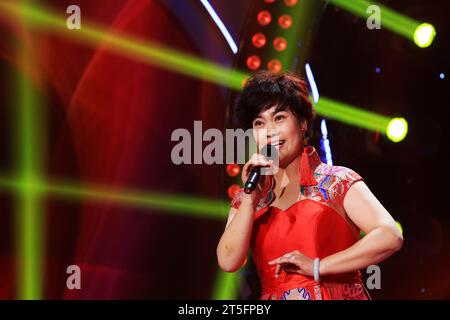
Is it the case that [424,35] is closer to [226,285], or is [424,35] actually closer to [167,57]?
[167,57]

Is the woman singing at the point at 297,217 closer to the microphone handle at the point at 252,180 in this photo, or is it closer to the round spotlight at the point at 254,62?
the microphone handle at the point at 252,180

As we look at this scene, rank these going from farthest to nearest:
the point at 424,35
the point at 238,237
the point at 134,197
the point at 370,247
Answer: the point at 134,197 → the point at 424,35 → the point at 238,237 → the point at 370,247

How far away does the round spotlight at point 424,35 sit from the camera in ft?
8.89

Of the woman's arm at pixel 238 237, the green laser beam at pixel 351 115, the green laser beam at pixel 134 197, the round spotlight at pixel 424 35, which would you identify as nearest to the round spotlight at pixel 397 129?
the green laser beam at pixel 351 115

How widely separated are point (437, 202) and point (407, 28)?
77 centimetres

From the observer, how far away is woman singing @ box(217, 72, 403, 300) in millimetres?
1687

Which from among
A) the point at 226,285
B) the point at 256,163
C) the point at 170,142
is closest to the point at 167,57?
the point at 170,142

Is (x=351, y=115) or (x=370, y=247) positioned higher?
(x=351, y=115)

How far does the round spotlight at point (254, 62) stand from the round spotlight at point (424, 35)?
0.68 m

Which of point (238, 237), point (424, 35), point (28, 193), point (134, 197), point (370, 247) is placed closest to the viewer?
point (370, 247)

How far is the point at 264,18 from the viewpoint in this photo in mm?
2787

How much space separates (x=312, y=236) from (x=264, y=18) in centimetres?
133

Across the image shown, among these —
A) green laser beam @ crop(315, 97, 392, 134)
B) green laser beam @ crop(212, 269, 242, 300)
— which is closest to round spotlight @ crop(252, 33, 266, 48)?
green laser beam @ crop(315, 97, 392, 134)
